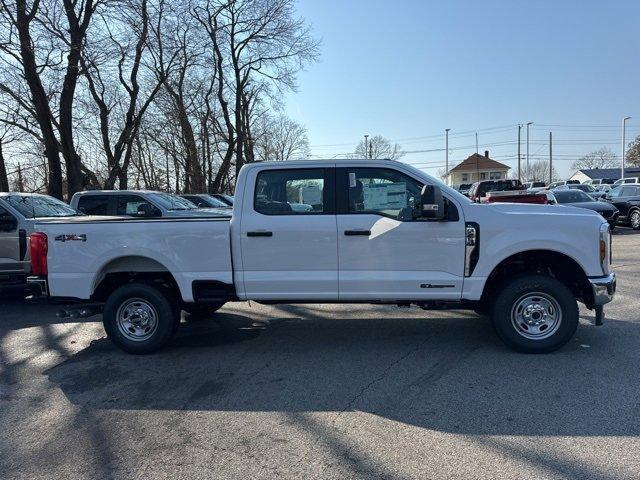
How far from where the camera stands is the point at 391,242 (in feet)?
17.1

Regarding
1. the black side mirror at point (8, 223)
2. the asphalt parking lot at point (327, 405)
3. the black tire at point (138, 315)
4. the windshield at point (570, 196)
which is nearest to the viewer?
the asphalt parking lot at point (327, 405)

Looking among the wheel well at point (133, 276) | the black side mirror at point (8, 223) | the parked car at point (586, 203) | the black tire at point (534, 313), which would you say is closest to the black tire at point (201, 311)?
the wheel well at point (133, 276)

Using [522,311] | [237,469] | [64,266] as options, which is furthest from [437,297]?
[64,266]

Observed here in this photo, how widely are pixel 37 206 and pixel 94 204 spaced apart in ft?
10.1

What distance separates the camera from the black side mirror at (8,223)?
27.6 ft

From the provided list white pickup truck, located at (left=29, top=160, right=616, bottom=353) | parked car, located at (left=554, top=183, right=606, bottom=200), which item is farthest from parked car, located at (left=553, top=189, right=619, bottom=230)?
white pickup truck, located at (left=29, top=160, right=616, bottom=353)

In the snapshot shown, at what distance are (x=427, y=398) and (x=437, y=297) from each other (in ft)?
4.19

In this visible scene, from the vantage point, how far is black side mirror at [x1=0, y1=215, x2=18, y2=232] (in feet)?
27.6

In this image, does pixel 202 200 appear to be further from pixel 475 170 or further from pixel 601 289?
pixel 475 170

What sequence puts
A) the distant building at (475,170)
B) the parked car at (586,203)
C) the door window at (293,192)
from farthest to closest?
the distant building at (475,170) → the parked car at (586,203) → the door window at (293,192)

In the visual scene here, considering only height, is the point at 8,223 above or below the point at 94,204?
below

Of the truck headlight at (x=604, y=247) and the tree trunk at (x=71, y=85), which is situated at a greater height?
the tree trunk at (x=71, y=85)

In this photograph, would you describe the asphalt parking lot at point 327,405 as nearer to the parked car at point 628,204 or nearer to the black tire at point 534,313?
the black tire at point 534,313

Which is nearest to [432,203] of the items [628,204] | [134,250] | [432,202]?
[432,202]
